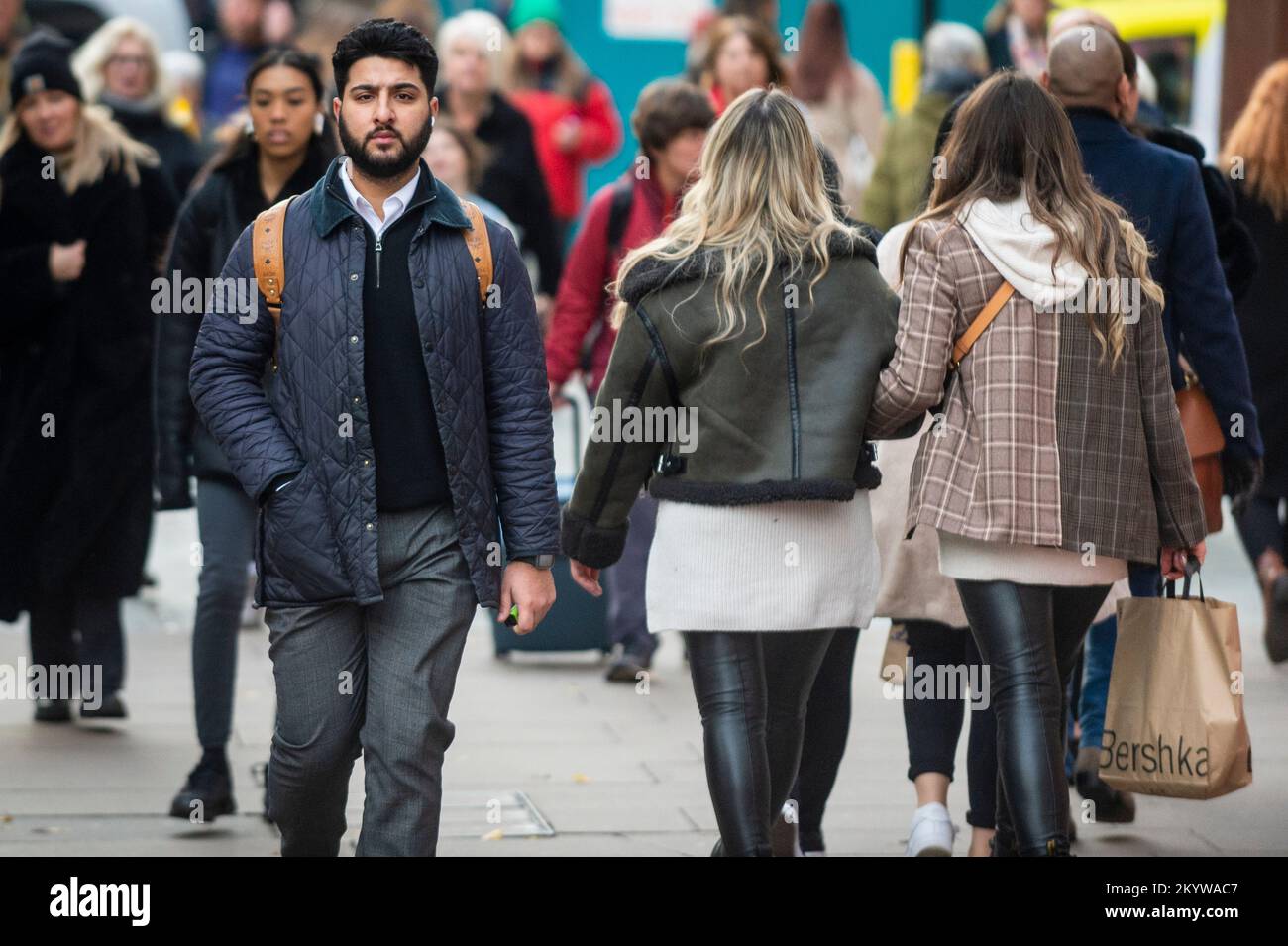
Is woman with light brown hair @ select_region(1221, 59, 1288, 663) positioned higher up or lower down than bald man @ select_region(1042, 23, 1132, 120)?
lower down

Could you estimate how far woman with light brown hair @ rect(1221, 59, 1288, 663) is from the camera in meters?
8.39

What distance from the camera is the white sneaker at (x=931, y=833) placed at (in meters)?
5.73

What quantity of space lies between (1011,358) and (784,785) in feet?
3.61

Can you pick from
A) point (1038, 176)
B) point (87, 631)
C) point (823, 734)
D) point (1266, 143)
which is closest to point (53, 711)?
point (87, 631)

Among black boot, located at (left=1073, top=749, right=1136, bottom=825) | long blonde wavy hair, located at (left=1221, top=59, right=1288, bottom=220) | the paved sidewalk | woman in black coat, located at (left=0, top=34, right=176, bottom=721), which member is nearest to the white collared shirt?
the paved sidewalk

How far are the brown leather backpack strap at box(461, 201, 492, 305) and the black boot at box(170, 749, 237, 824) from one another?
84.0 inches

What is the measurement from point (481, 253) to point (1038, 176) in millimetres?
1317

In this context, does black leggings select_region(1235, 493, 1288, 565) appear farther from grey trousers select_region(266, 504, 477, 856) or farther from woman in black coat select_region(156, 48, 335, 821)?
grey trousers select_region(266, 504, 477, 856)

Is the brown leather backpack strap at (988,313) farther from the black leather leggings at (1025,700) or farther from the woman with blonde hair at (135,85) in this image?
the woman with blonde hair at (135,85)

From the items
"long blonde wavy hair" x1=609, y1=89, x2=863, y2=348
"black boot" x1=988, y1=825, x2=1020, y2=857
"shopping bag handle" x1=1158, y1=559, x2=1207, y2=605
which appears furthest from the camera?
"shopping bag handle" x1=1158, y1=559, x2=1207, y2=605

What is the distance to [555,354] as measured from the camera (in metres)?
8.38

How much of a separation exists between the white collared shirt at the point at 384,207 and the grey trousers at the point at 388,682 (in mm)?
611
